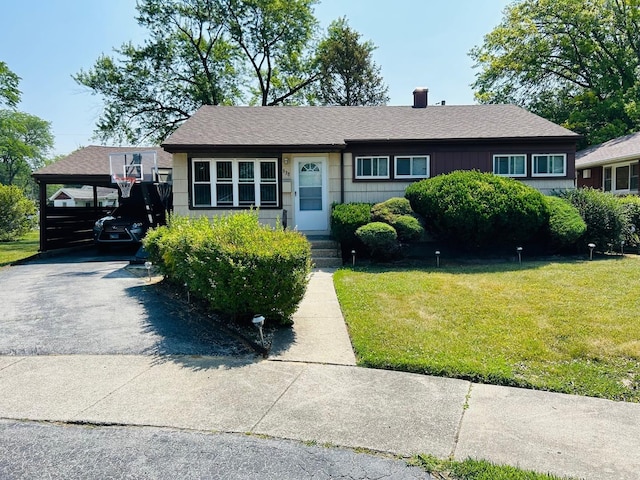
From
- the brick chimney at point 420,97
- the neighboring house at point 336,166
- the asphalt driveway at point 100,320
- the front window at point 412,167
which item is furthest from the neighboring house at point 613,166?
the asphalt driveway at point 100,320

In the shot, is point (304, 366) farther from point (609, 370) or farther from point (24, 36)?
point (24, 36)

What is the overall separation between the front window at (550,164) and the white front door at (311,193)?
6593 mm

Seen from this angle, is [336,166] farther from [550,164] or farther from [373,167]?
[550,164]

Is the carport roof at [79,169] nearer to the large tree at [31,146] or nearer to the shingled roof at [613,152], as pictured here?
the shingled roof at [613,152]

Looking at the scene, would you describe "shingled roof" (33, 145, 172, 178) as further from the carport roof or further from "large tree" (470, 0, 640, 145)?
"large tree" (470, 0, 640, 145)

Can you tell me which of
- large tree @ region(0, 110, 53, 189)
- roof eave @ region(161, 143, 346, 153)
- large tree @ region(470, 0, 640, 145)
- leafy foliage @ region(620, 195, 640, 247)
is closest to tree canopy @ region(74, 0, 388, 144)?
large tree @ region(470, 0, 640, 145)

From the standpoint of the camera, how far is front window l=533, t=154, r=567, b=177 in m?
13.1

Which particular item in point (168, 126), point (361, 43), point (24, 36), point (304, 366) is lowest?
point (304, 366)

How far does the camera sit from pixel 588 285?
24.0 ft

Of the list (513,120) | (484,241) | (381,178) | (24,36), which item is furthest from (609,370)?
(24,36)

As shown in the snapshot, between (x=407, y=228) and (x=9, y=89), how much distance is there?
2710 cm

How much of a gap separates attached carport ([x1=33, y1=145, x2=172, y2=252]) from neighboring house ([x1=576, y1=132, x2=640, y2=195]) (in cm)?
1874

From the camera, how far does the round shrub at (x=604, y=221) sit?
10.5 meters

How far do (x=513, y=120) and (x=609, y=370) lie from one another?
12.1 meters
